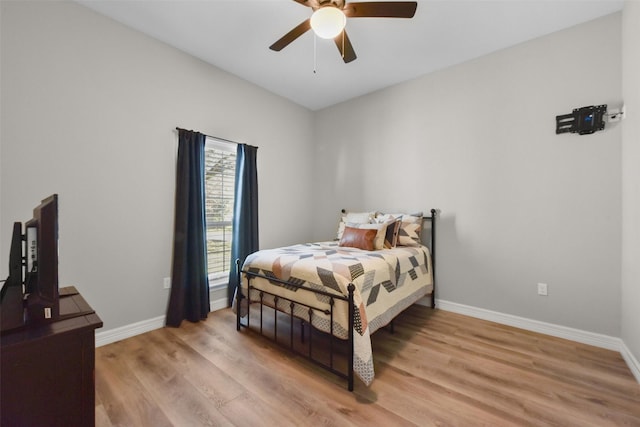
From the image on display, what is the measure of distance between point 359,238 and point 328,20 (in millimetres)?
1883

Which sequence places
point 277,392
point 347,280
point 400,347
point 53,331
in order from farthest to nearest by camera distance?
point 400,347, point 347,280, point 277,392, point 53,331

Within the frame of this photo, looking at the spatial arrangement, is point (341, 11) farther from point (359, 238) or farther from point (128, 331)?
point (128, 331)

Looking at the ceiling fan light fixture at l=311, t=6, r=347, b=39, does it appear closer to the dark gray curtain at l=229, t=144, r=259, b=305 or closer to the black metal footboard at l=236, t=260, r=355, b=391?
the black metal footboard at l=236, t=260, r=355, b=391

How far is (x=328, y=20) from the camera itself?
1660mm

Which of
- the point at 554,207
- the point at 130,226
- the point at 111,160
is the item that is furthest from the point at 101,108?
the point at 554,207

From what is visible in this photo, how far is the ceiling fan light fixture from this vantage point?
1649 mm

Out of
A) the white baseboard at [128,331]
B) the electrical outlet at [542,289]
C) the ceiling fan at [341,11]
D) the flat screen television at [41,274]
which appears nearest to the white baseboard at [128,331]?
the white baseboard at [128,331]

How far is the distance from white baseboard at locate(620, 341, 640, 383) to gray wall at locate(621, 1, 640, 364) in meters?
0.04

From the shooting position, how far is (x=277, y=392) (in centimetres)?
167

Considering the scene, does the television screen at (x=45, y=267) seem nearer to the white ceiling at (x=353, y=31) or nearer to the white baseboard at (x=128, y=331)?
the white baseboard at (x=128, y=331)

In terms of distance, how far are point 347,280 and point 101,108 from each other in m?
2.47

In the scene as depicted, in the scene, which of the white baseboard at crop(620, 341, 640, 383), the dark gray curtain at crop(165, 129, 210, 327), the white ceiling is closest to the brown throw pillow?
the dark gray curtain at crop(165, 129, 210, 327)

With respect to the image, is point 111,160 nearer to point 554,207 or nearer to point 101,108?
point 101,108

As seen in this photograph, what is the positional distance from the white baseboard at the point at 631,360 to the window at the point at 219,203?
355 centimetres
